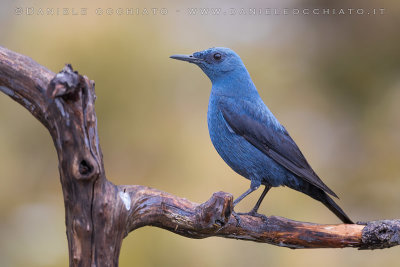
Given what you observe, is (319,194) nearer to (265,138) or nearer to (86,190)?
(265,138)

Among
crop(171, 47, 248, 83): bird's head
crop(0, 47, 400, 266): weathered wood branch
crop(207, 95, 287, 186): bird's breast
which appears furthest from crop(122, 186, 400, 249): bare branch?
crop(171, 47, 248, 83): bird's head

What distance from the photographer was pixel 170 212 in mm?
4262

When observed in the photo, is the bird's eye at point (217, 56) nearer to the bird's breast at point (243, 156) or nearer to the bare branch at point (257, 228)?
the bird's breast at point (243, 156)

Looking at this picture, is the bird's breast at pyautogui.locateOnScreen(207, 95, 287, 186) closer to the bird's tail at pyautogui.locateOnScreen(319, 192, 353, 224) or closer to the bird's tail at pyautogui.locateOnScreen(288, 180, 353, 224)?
the bird's tail at pyautogui.locateOnScreen(288, 180, 353, 224)

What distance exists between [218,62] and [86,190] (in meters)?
2.47

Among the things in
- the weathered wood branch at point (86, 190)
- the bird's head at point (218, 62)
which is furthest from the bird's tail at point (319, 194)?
the bird's head at point (218, 62)

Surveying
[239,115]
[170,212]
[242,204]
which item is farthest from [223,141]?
[242,204]

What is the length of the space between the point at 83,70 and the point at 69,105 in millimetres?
3957

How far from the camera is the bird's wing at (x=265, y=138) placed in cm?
508

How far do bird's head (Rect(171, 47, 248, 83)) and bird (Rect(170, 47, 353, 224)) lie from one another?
144 mm

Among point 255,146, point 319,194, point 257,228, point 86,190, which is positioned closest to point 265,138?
point 255,146

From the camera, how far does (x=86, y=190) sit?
3.53 meters

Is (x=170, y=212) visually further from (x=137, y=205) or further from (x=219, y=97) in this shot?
(x=219, y=97)

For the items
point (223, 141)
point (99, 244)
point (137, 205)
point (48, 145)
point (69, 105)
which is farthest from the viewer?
point (48, 145)
